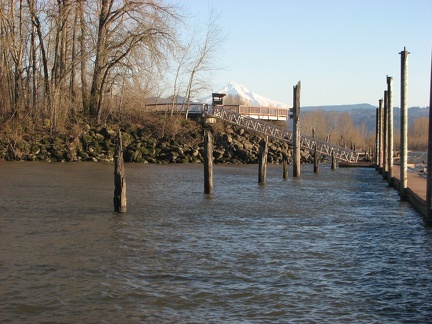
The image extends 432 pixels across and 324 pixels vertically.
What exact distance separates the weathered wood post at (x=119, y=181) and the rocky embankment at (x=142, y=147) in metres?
28.8

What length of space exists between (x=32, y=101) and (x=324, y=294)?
142ft

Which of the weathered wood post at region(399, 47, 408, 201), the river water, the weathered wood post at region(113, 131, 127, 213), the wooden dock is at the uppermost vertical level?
the weathered wood post at region(399, 47, 408, 201)

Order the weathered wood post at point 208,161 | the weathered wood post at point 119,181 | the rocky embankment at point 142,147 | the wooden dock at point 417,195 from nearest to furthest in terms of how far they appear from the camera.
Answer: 1. the weathered wood post at point 119,181
2. the wooden dock at point 417,195
3. the weathered wood post at point 208,161
4. the rocky embankment at point 142,147

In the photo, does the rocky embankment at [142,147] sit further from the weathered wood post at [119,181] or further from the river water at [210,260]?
the weathered wood post at [119,181]

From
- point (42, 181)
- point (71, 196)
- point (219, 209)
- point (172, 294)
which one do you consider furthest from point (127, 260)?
point (42, 181)

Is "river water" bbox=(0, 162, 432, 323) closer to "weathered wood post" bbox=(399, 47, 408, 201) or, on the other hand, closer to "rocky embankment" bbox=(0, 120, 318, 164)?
"weathered wood post" bbox=(399, 47, 408, 201)

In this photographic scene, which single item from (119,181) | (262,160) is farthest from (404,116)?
(262,160)

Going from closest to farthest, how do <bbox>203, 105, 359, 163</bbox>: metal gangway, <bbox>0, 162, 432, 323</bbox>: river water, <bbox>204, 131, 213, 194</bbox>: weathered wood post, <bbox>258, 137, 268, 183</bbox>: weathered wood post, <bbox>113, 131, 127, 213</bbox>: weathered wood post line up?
<bbox>0, 162, 432, 323</bbox>: river water → <bbox>113, 131, 127, 213</bbox>: weathered wood post → <bbox>204, 131, 213, 194</bbox>: weathered wood post → <bbox>258, 137, 268, 183</bbox>: weathered wood post → <bbox>203, 105, 359, 163</bbox>: metal gangway

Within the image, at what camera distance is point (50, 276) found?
12328 mm

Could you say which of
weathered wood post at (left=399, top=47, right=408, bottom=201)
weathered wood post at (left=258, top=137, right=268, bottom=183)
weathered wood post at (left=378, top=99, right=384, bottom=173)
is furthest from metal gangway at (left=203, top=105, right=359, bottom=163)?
weathered wood post at (left=399, top=47, right=408, bottom=201)

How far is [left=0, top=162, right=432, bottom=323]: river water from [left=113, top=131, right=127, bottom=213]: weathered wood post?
0.35 metres

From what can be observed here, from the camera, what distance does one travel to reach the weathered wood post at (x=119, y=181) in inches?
813

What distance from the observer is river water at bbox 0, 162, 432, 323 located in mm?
10508

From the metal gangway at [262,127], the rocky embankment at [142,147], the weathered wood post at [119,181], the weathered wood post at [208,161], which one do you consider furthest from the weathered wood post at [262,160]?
the metal gangway at [262,127]
